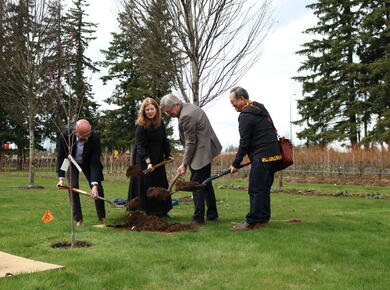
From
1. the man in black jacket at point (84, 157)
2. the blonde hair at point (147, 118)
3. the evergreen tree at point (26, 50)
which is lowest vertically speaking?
the man in black jacket at point (84, 157)

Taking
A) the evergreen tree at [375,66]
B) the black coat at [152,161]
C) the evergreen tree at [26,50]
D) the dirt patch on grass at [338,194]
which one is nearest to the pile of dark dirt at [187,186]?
the black coat at [152,161]

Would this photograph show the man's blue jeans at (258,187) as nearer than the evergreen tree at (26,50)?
Yes

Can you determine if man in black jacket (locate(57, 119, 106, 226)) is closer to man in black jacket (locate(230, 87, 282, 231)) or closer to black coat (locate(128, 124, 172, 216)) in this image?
black coat (locate(128, 124, 172, 216))

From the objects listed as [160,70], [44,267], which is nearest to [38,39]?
[160,70]

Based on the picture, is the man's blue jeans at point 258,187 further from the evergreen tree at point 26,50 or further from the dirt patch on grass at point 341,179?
the dirt patch on grass at point 341,179

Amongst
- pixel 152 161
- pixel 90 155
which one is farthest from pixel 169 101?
pixel 90 155

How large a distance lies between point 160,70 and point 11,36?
8.30 meters

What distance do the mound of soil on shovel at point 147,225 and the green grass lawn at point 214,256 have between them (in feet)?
0.83

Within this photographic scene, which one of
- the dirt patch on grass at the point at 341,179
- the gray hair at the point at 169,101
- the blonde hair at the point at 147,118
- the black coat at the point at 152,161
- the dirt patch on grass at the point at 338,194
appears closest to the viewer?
the gray hair at the point at 169,101

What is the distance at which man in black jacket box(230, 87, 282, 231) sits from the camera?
554cm

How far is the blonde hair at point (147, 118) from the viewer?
613 centimetres

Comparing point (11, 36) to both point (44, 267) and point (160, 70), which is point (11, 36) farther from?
point (44, 267)

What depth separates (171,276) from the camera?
11.3 ft

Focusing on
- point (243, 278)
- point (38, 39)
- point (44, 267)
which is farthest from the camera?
point (38, 39)
